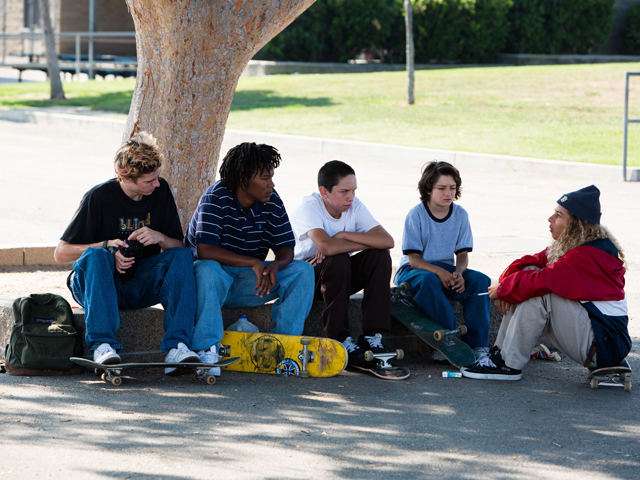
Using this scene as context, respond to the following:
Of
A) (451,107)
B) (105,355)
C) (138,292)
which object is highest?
(451,107)

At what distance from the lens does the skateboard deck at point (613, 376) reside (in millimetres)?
4762

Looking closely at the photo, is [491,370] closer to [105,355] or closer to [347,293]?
[347,293]

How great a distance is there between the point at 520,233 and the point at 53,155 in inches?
324

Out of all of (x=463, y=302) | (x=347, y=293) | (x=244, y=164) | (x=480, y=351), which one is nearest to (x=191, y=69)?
(x=244, y=164)

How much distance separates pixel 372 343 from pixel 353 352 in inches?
4.8

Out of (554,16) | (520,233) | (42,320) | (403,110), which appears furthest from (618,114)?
(42,320)

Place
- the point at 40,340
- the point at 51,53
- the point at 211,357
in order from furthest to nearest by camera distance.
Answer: the point at 51,53 < the point at 211,357 < the point at 40,340

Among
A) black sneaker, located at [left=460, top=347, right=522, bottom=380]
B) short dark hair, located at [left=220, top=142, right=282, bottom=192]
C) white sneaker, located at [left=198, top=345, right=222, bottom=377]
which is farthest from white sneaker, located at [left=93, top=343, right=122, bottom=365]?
black sneaker, located at [left=460, top=347, right=522, bottom=380]

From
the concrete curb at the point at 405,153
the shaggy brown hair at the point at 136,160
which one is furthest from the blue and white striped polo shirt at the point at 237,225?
the concrete curb at the point at 405,153

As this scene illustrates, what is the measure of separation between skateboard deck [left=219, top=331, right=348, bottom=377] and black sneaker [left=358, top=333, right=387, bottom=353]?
8.1 inches

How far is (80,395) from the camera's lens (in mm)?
4438

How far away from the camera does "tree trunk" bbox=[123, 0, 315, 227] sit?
593 centimetres

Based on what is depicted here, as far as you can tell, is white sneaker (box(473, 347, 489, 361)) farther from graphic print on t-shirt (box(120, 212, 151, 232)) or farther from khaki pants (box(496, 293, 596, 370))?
graphic print on t-shirt (box(120, 212, 151, 232))

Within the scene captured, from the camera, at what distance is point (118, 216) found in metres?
4.93
